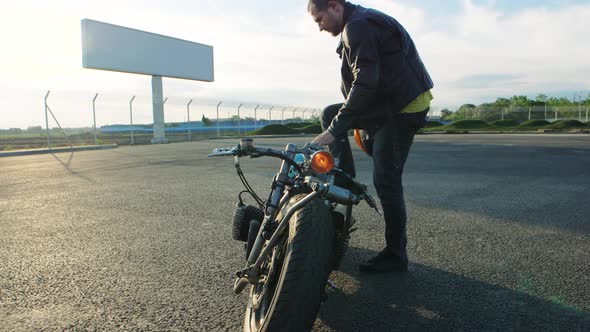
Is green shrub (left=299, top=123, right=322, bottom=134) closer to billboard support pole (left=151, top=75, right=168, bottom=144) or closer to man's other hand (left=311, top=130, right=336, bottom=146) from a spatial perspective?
billboard support pole (left=151, top=75, right=168, bottom=144)

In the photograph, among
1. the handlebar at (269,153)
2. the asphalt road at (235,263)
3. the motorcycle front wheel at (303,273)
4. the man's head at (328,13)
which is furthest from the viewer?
the man's head at (328,13)

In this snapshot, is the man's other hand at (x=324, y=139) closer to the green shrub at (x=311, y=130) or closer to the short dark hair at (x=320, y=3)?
the short dark hair at (x=320, y=3)

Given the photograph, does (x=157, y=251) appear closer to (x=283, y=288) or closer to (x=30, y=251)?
(x=30, y=251)

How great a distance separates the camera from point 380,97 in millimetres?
2816

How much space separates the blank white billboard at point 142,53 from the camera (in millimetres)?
26812

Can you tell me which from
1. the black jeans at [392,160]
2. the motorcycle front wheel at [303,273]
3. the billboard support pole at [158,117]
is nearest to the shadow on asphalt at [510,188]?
the black jeans at [392,160]

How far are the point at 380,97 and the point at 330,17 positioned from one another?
2.00ft

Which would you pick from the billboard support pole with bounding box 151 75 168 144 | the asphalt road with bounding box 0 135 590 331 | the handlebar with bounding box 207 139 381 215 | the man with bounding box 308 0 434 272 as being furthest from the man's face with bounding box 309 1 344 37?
the billboard support pole with bounding box 151 75 168 144

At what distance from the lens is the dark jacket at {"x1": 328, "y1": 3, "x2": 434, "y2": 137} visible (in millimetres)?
2566

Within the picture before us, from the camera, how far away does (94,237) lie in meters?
3.94

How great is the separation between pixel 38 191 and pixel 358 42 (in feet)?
20.4

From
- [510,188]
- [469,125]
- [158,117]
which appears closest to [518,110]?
[469,125]

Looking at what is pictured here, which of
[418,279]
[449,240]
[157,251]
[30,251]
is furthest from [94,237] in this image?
[449,240]

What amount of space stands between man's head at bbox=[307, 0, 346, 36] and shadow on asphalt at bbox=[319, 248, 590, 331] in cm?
168
